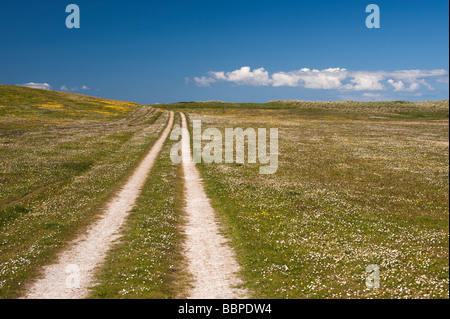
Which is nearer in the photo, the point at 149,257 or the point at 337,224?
the point at 149,257

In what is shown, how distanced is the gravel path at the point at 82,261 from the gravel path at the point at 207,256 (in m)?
4.50

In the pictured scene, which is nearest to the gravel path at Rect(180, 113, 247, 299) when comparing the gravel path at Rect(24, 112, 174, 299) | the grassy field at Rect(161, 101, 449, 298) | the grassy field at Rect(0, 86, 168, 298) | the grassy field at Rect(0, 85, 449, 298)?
the grassy field at Rect(0, 85, 449, 298)

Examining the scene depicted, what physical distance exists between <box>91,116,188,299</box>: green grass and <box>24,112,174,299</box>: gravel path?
→ 1.93 ft

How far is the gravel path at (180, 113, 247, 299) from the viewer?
1345 centimetres

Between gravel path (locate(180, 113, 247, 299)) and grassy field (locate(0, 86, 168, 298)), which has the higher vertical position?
grassy field (locate(0, 86, 168, 298))

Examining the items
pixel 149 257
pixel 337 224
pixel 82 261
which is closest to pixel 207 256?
pixel 149 257

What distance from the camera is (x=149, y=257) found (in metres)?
16.2

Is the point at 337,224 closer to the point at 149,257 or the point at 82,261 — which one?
the point at 149,257

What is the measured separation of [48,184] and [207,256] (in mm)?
22002

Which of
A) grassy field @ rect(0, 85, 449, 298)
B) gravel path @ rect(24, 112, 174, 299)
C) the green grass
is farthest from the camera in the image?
grassy field @ rect(0, 85, 449, 298)

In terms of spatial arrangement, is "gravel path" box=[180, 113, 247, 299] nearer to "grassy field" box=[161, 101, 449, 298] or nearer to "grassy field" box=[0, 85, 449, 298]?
"grassy field" box=[0, 85, 449, 298]

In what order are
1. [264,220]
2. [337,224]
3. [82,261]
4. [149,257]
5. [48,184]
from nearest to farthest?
[82,261] → [149,257] → [337,224] → [264,220] → [48,184]
